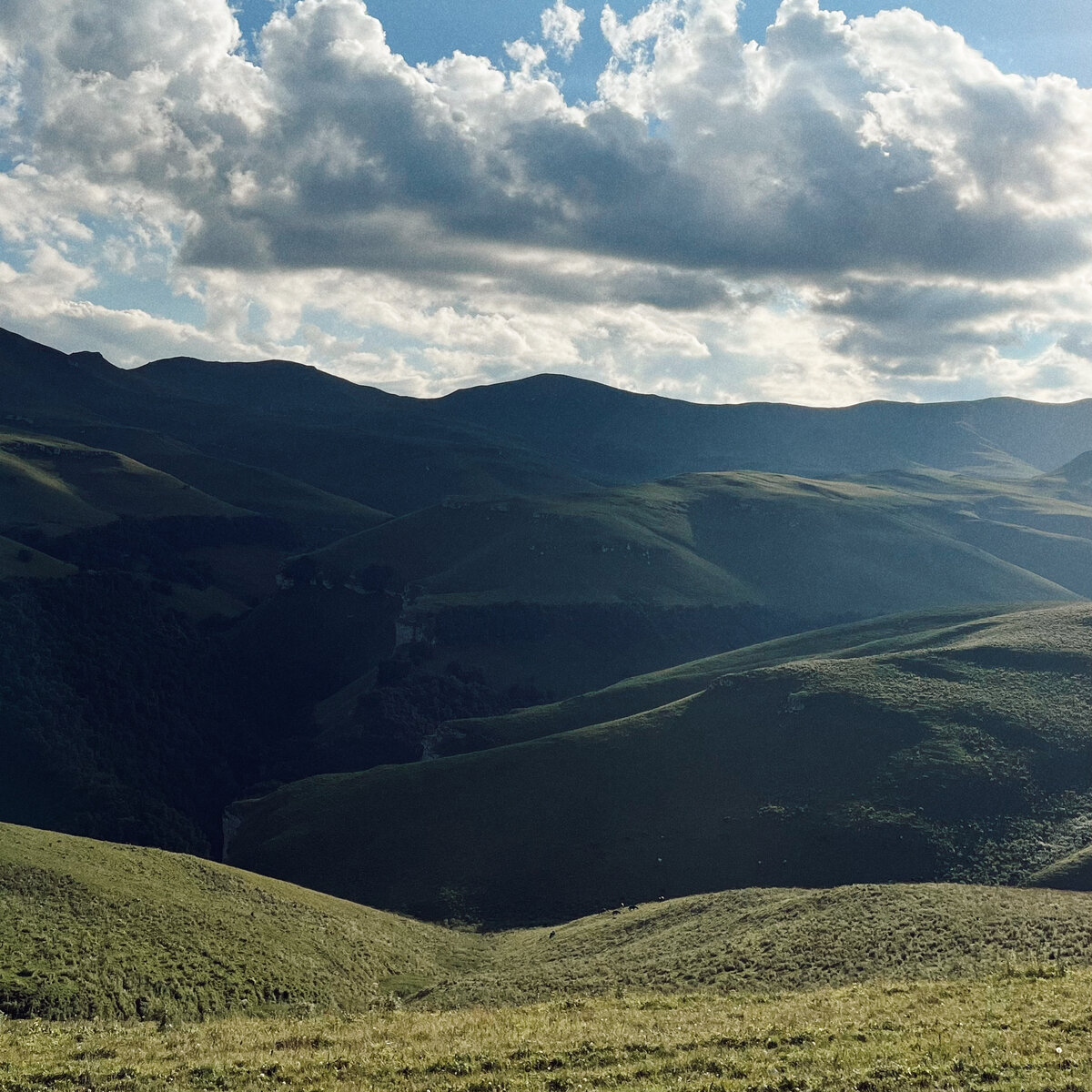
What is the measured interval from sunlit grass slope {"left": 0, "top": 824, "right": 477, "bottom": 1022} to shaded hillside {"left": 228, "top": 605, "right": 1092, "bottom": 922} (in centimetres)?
1765

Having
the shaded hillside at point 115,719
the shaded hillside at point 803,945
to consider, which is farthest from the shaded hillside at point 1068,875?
the shaded hillside at point 115,719

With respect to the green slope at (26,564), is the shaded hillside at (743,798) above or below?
below

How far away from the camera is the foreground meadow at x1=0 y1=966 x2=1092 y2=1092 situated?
75.4 feet

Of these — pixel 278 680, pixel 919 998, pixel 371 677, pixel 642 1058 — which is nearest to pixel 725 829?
pixel 919 998

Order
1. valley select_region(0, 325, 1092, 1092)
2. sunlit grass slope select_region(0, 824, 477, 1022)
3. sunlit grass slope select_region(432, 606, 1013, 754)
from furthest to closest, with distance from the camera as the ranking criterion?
sunlit grass slope select_region(432, 606, 1013, 754), sunlit grass slope select_region(0, 824, 477, 1022), valley select_region(0, 325, 1092, 1092)

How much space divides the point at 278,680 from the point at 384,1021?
17426 centimetres

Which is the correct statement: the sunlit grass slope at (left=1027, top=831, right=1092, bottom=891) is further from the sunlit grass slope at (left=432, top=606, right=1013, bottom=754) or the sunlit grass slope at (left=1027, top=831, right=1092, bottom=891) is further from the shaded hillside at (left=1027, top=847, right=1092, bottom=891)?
the sunlit grass slope at (left=432, top=606, right=1013, bottom=754)

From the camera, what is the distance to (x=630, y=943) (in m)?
60.4

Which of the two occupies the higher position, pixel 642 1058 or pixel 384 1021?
pixel 642 1058

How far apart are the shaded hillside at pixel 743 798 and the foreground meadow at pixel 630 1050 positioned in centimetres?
4552

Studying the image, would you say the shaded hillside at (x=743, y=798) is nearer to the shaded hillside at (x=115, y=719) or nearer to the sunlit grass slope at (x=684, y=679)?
the sunlit grass slope at (x=684, y=679)

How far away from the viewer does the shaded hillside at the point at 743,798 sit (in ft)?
258

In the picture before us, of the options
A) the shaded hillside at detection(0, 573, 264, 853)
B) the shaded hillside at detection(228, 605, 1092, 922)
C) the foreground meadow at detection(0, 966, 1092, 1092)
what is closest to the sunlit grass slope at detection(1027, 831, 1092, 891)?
the shaded hillside at detection(228, 605, 1092, 922)

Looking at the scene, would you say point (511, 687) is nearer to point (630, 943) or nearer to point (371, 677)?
point (371, 677)
